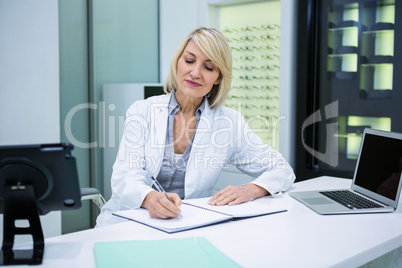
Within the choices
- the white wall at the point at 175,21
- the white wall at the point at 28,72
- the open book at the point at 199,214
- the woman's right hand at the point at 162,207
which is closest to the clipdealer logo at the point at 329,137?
the white wall at the point at 175,21

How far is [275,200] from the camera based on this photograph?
177 cm

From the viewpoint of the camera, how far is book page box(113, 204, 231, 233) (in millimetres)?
1354

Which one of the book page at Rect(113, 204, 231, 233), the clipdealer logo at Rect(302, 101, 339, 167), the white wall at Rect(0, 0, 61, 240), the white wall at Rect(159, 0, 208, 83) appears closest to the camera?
the book page at Rect(113, 204, 231, 233)

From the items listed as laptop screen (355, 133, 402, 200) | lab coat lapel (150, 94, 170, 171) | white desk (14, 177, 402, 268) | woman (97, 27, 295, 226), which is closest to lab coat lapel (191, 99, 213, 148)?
woman (97, 27, 295, 226)

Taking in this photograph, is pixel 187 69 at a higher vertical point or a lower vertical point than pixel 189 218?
higher

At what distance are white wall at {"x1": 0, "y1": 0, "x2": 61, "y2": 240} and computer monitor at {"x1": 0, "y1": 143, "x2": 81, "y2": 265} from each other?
1.69 metres

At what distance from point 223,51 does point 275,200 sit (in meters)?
0.71

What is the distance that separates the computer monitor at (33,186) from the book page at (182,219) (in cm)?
30

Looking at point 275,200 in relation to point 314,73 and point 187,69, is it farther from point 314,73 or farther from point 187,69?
point 314,73

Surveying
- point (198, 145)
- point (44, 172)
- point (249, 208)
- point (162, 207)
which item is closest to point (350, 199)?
point (249, 208)

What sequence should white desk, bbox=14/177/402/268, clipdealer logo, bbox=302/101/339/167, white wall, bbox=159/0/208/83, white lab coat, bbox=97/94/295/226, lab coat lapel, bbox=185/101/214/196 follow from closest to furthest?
white desk, bbox=14/177/402/268 < white lab coat, bbox=97/94/295/226 < lab coat lapel, bbox=185/101/214/196 < clipdealer logo, bbox=302/101/339/167 < white wall, bbox=159/0/208/83

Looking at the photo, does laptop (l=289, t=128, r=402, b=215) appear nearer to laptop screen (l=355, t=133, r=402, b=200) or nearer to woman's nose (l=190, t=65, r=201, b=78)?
laptop screen (l=355, t=133, r=402, b=200)

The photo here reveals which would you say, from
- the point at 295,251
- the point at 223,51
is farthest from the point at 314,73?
the point at 295,251

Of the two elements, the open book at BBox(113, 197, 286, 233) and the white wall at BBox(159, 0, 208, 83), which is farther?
the white wall at BBox(159, 0, 208, 83)
